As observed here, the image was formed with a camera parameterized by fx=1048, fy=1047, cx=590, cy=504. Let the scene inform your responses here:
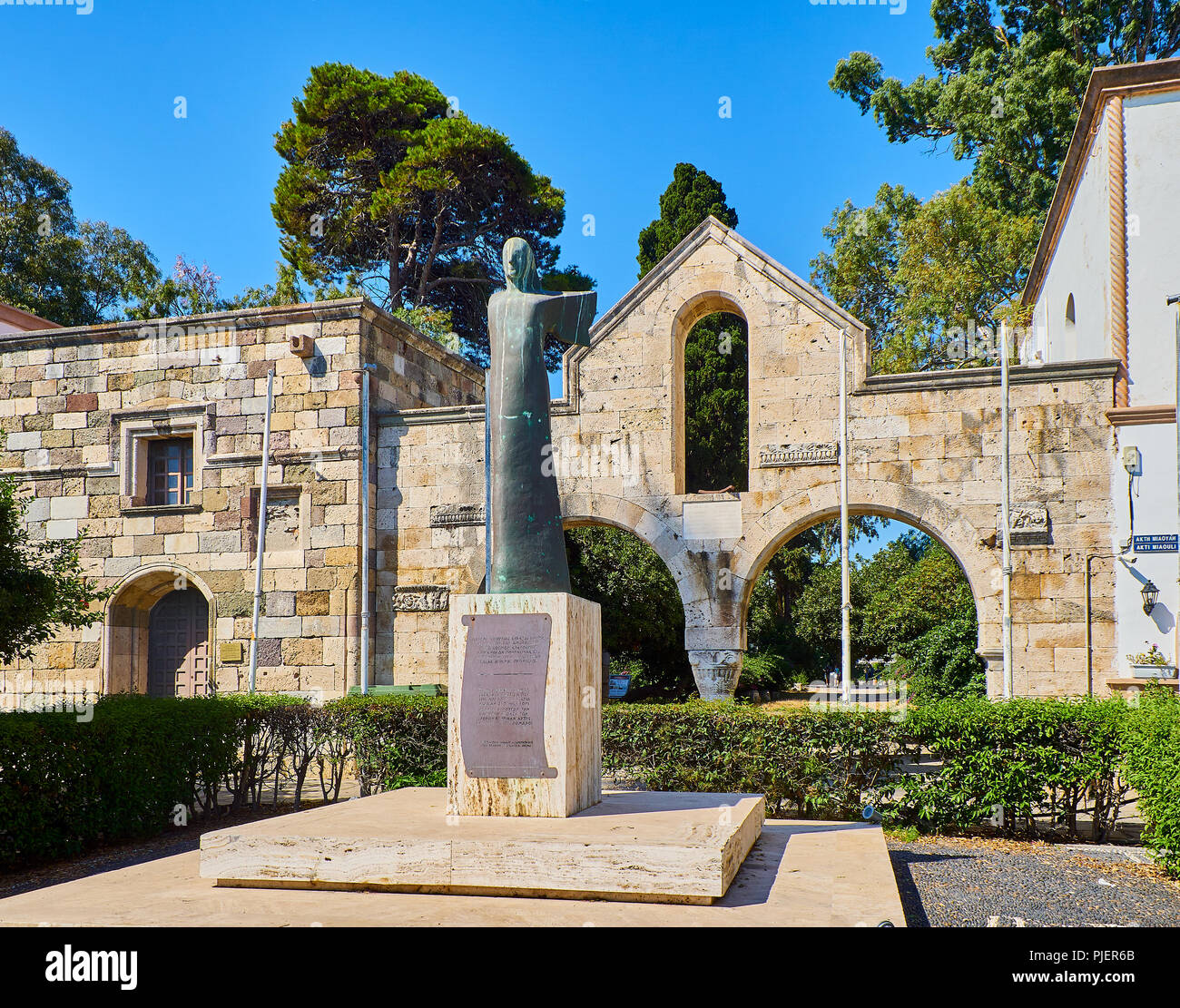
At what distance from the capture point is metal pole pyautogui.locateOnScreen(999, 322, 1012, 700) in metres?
12.8

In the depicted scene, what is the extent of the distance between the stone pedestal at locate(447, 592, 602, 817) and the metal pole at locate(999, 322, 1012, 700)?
7876mm

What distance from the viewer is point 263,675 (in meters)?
15.3

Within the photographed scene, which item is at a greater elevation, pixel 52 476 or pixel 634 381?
pixel 634 381

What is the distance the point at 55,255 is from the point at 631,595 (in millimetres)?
19560

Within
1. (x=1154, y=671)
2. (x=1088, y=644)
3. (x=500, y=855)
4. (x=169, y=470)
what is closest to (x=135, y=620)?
(x=169, y=470)

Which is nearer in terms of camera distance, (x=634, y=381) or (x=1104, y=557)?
(x=1104, y=557)

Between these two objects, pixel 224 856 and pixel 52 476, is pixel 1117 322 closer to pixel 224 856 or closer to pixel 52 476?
pixel 224 856

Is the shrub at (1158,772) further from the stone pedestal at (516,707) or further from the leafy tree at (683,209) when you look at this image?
the leafy tree at (683,209)

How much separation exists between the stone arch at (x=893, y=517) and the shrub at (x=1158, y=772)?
16.2ft

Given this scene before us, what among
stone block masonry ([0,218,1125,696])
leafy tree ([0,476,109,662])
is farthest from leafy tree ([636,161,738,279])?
leafy tree ([0,476,109,662])

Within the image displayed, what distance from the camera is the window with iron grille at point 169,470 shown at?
16.5 m

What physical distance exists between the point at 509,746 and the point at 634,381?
29.6 ft

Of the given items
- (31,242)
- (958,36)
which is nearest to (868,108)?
(958,36)

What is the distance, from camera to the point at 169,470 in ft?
54.1
